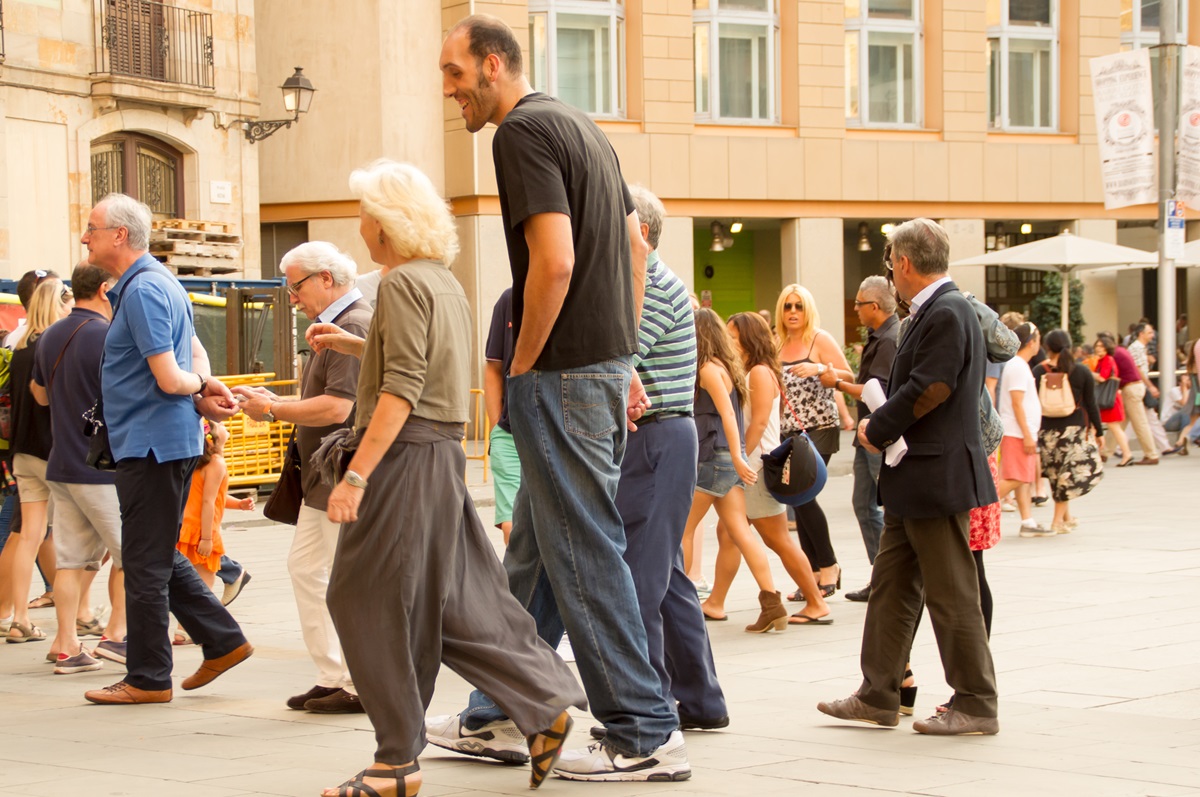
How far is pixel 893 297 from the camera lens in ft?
32.0

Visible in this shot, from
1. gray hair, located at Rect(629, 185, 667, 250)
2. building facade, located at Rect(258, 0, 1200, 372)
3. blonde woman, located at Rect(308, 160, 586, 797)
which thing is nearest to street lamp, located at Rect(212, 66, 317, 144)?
building facade, located at Rect(258, 0, 1200, 372)

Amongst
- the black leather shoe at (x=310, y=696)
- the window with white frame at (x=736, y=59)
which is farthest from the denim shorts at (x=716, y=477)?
the window with white frame at (x=736, y=59)

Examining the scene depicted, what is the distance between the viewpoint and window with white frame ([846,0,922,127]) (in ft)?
99.6

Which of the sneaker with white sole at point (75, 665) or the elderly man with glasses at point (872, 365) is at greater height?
the elderly man with glasses at point (872, 365)

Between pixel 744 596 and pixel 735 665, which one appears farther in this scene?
pixel 744 596

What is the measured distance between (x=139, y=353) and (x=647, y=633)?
2.64 m

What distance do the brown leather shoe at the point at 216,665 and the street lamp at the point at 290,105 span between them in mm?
18314

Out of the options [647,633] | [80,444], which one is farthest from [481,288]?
[647,633]

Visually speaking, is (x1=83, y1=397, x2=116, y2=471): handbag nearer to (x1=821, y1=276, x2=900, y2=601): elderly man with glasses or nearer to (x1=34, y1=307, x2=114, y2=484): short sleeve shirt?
(x1=34, y1=307, x2=114, y2=484): short sleeve shirt

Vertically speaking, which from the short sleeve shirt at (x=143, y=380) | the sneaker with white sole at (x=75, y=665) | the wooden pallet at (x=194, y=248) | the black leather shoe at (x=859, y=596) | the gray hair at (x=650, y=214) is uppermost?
the wooden pallet at (x=194, y=248)

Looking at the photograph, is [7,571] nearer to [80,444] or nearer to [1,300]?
[80,444]

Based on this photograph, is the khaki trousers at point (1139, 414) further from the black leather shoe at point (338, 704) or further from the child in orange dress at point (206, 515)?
the black leather shoe at point (338, 704)

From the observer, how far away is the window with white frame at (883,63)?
3034 cm

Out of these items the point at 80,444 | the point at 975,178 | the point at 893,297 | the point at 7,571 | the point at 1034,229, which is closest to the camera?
the point at 80,444
